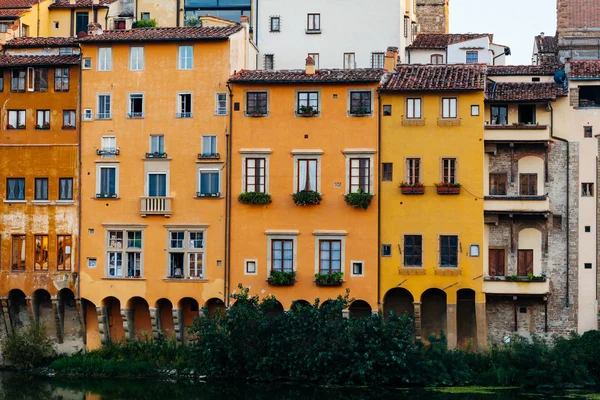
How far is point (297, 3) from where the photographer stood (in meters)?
74.2

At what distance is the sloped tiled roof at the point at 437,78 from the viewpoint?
2475 inches

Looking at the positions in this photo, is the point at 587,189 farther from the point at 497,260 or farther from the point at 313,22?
the point at 313,22

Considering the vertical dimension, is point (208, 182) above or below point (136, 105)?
below

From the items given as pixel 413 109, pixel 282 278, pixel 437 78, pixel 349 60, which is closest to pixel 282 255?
pixel 282 278

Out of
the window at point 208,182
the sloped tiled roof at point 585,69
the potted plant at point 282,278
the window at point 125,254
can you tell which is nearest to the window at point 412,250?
the potted plant at point 282,278

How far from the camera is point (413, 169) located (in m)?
63.2

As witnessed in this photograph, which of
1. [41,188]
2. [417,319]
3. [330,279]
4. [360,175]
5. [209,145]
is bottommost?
[417,319]

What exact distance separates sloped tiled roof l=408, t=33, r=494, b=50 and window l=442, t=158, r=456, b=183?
13.5 m

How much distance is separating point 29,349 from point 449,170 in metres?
19.8

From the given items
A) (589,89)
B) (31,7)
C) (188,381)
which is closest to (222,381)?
(188,381)

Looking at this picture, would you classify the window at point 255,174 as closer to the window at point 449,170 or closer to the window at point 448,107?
the window at point 449,170

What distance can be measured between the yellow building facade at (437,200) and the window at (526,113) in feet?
6.24

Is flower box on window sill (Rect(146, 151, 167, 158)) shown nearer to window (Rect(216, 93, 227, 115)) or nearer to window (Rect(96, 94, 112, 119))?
window (Rect(96, 94, 112, 119))

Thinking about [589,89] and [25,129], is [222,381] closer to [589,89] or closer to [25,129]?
[25,129]
